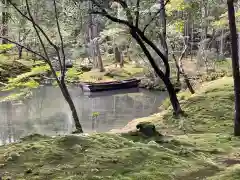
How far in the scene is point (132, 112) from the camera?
62.5 ft

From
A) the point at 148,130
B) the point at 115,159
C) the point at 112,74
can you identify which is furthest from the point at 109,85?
the point at 115,159

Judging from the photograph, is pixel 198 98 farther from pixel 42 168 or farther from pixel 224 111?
pixel 42 168

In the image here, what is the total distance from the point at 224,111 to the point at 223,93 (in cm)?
210

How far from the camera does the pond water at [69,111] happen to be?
15.3 meters

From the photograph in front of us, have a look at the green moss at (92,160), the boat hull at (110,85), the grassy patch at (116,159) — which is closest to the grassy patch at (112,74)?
the boat hull at (110,85)

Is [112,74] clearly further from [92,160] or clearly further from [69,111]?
[92,160]

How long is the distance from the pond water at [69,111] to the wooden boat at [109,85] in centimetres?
65

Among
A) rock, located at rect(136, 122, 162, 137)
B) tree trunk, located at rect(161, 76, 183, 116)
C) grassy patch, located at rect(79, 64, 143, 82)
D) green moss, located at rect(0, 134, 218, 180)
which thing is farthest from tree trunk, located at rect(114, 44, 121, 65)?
green moss, located at rect(0, 134, 218, 180)

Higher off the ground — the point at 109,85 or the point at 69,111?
the point at 109,85

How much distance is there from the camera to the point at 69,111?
19.4 m

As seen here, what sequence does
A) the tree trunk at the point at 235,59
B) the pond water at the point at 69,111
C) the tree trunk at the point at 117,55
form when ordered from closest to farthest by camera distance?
the tree trunk at the point at 235,59 → the pond water at the point at 69,111 → the tree trunk at the point at 117,55

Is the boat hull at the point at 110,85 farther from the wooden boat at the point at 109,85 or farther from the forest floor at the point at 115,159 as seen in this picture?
the forest floor at the point at 115,159

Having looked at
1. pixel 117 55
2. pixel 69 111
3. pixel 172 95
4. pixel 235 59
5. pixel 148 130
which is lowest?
pixel 69 111

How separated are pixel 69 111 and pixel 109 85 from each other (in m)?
8.10
